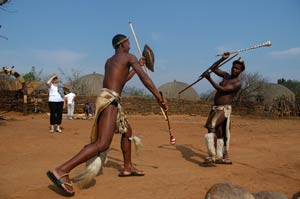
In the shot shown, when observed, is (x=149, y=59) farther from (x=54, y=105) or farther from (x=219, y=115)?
(x=54, y=105)

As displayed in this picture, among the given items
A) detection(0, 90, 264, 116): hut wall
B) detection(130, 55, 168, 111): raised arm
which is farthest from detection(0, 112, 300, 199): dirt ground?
detection(0, 90, 264, 116): hut wall

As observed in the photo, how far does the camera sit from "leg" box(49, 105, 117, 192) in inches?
146

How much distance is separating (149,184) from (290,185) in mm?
1775

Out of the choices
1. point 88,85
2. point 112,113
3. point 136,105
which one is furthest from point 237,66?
point 88,85

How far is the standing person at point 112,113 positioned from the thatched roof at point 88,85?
18.3 meters

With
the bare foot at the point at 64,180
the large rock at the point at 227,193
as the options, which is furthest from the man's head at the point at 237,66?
→ the bare foot at the point at 64,180

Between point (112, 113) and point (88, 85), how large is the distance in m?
20.2

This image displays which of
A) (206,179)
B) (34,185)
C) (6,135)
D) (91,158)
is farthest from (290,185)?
(6,135)

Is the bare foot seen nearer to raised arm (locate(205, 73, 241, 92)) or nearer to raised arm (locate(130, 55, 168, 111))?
raised arm (locate(130, 55, 168, 111))

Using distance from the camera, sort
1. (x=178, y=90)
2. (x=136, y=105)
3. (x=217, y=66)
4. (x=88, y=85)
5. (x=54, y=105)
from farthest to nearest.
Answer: (x=178, y=90)
(x=88, y=85)
(x=136, y=105)
(x=54, y=105)
(x=217, y=66)

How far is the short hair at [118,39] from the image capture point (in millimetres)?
4602

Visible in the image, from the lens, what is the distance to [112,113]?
4129 millimetres

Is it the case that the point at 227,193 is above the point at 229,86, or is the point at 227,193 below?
below

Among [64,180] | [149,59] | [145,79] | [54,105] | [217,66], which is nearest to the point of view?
[64,180]
